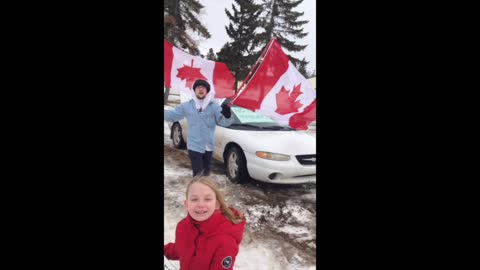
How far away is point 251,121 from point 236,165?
40 centimetres

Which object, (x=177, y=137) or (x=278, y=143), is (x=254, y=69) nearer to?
(x=278, y=143)

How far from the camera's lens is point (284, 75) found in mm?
2629

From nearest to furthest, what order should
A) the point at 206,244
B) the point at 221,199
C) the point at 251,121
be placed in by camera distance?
the point at 206,244 → the point at 221,199 → the point at 251,121

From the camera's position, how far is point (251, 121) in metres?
2.69

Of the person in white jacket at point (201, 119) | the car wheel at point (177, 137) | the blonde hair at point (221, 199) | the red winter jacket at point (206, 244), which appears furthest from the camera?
the car wheel at point (177, 137)

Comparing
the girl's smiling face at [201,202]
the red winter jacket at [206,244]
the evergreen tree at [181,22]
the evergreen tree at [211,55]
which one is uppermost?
the evergreen tree at [181,22]

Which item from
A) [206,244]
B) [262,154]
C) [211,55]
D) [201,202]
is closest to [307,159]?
[262,154]

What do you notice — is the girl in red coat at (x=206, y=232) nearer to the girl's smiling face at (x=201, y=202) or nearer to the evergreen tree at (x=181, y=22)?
the girl's smiling face at (x=201, y=202)

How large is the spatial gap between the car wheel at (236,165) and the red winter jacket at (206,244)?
34cm

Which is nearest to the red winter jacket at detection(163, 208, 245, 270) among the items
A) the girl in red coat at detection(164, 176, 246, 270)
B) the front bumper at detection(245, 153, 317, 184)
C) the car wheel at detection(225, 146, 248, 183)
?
the girl in red coat at detection(164, 176, 246, 270)

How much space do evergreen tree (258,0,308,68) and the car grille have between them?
78 centimetres

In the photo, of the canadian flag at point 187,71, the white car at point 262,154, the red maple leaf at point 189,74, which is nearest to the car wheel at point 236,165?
the white car at point 262,154

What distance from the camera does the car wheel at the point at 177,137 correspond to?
2.67 meters

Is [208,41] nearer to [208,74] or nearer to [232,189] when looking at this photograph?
[208,74]
